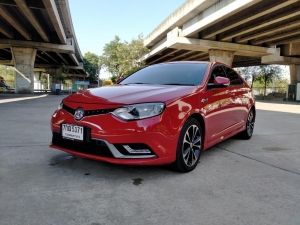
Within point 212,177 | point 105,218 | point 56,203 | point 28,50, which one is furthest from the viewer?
point 28,50

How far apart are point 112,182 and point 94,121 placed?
26.2 inches

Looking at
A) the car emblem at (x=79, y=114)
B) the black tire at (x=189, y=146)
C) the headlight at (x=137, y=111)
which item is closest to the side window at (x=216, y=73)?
the black tire at (x=189, y=146)

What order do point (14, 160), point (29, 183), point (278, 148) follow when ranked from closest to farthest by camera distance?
point (29, 183) → point (14, 160) → point (278, 148)

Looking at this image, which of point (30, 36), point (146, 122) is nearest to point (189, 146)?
point (146, 122)

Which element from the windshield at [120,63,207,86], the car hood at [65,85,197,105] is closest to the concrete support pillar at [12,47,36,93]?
the windshield at [120,63,207,86]

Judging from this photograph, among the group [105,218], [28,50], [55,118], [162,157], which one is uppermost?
[28,50]

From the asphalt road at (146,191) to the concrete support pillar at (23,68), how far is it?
93.9ft

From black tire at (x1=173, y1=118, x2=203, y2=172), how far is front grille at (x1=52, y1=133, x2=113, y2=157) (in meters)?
0.81

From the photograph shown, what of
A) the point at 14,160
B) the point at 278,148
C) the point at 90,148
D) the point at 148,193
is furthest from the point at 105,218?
the point at 278,148

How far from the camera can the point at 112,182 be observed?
3350 millimetres

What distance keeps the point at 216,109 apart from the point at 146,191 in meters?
1.83

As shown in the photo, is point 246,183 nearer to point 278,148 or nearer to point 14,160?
point 278,148

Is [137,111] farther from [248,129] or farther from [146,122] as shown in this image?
[248,129]

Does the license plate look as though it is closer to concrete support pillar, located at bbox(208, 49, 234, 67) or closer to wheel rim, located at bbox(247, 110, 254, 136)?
wheel rim, located at bbox(247, 110, 254, 136)
